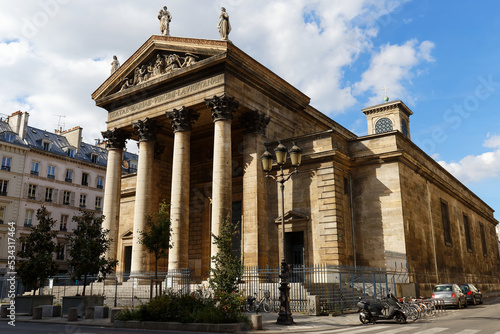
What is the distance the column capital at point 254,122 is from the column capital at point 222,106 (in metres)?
2.01

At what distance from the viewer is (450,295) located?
2373cm

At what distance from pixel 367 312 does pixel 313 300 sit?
2982 millimetres

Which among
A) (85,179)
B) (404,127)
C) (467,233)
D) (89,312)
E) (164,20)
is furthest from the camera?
(85,179)

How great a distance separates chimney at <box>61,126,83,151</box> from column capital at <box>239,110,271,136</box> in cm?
3310

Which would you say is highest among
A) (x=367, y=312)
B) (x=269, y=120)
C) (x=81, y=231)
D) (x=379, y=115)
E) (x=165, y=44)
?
(x=379, y=115)

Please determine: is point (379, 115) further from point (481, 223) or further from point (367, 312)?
point (367, 312)

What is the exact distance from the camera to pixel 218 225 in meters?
23.8

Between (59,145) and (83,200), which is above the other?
(59,145)

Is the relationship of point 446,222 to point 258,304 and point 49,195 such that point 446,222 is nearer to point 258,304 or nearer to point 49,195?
point 258,304

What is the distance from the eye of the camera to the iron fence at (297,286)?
20578 mm

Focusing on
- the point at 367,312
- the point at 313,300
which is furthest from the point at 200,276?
the point at 367,312

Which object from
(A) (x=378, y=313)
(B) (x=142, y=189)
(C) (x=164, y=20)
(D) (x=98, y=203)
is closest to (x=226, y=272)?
(A) (x=378, y=313)

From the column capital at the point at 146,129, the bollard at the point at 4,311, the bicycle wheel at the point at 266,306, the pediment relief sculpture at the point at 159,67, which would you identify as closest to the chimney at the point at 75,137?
the pediment relief sculpture at the point at 159,67

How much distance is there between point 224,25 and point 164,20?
601 centimetres
